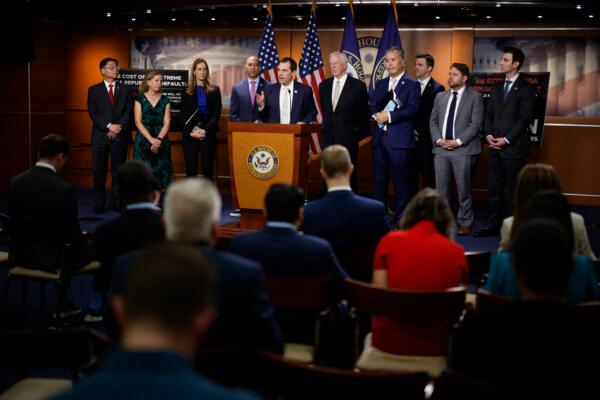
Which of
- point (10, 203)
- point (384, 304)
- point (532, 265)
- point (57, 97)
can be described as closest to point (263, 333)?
point (384, 304)

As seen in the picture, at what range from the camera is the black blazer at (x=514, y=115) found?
805 cm

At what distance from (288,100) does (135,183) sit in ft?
15.8

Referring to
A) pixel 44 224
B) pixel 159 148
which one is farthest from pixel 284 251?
pixel 159 148

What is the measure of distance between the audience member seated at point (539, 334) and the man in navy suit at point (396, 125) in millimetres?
6140

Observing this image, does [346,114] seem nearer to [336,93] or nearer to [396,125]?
[336,93]

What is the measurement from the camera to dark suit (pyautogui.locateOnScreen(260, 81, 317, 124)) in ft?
28.3

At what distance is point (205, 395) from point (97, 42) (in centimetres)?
1165

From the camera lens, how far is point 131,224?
155 inches

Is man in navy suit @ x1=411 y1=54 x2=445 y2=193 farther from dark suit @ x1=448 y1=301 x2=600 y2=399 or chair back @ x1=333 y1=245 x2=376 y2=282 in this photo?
dark suit @ x1=448 y1=301 x2=600 y2=399

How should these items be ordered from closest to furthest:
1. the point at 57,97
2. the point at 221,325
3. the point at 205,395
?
the point at 205,395 < the point at 221,325 < the point at 57,97

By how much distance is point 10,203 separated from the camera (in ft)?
16.4

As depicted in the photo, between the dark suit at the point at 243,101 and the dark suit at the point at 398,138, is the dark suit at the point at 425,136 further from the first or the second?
the dark suit at the point at 243,101

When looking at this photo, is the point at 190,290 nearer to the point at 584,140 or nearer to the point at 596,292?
the point at 596,292

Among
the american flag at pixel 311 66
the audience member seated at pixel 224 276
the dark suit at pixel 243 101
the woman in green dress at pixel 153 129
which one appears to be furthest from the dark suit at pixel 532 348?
the american flag at pixel 311 66
